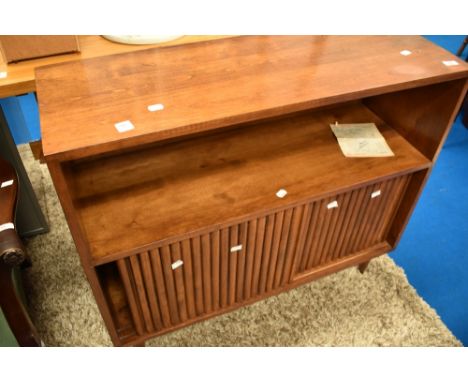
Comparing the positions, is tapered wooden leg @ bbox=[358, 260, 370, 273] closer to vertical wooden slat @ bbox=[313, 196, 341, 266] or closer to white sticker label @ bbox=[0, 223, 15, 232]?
vertical wooden slat @ bbox=[313, 196, 341, 266]

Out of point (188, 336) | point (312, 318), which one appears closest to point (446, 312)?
point (312, 318)

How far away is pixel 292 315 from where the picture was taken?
60.2 inches

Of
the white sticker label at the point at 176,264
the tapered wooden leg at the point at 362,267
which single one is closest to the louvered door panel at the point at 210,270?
the white sticker label at the point at 176,264

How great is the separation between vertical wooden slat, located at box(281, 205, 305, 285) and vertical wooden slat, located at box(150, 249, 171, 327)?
0.38 meters

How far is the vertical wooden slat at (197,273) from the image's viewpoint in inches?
41.1

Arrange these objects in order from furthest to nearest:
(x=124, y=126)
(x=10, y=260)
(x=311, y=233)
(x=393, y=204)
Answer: (x=393, y=204) → (x=311, y=233) → (x=10, y=260) → (x=124, y=126)

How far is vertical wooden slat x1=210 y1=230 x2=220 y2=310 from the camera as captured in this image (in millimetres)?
1058

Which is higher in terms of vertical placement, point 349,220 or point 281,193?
point 281,193

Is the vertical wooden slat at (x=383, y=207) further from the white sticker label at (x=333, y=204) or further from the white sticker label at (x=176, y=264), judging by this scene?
the white sticker label at (x=176, y=264)

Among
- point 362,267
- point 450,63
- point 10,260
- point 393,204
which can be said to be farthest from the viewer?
point 362,267

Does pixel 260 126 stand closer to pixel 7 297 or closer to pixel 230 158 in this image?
pixel 230 158

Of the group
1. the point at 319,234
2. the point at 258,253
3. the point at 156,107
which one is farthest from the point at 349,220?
the point at 156,107

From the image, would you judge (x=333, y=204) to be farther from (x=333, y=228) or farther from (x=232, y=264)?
(x=232, y=264)

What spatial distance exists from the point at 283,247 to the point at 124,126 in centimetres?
63
